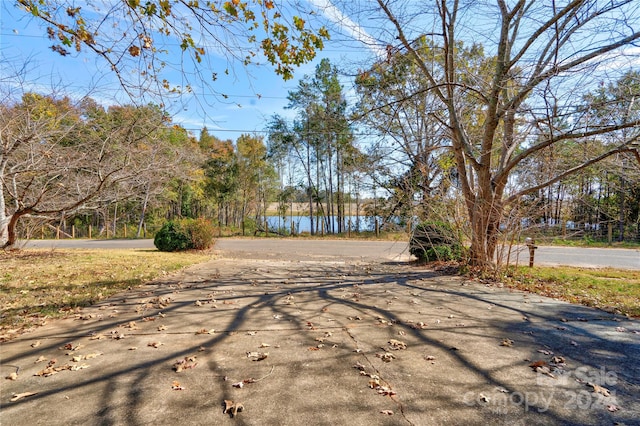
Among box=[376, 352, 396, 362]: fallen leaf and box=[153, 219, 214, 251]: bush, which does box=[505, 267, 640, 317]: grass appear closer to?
box=[376, 352, 396, 362]: fallen leaf

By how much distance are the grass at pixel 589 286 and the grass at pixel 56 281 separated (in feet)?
24.5

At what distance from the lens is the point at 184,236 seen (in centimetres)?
1206

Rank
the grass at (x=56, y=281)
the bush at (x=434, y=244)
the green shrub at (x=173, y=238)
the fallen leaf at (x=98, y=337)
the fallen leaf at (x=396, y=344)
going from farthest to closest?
the green shrub at (x=173, y=238) < the bush at (x=434, y=244) < the grass at (x=56, y=281) < the fallen leaf at (x=98, y=337) < the fallen leaf at (x=396, y=344)

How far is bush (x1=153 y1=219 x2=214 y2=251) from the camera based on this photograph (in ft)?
39.6

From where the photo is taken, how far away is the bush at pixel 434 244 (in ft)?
28.3

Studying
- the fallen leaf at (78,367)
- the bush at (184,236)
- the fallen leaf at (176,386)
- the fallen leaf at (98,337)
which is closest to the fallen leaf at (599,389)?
the fallen leaf at (176,386)

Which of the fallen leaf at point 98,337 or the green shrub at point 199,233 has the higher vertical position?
the green shrub at point 199,233

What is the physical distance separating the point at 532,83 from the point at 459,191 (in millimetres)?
2723

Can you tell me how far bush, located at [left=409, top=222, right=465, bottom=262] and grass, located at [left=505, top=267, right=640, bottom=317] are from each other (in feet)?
5.27

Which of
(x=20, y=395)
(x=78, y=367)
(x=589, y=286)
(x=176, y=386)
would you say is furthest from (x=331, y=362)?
(x=589, y=286)

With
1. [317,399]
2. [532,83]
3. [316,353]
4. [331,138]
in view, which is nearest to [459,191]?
[532,83]

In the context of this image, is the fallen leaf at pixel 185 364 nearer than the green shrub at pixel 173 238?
Yes

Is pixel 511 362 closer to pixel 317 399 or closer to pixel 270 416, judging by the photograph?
pixel 317 399

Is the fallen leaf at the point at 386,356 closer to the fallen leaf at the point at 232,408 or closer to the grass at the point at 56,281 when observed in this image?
the fallen leaf at the point at 232,408
